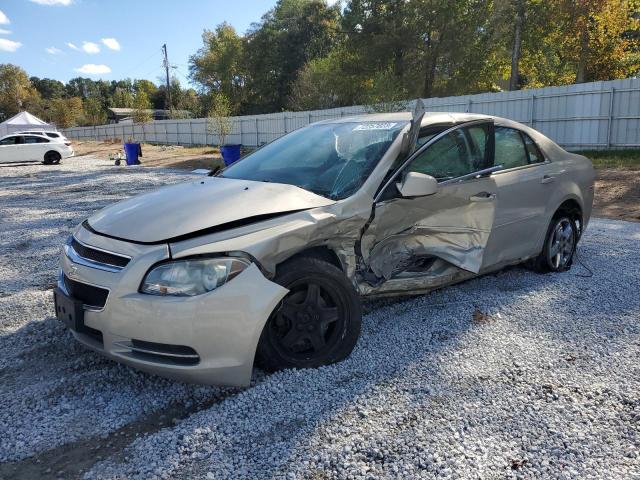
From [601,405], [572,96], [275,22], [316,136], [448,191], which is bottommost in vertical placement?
[601,405]

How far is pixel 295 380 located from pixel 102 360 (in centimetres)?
132

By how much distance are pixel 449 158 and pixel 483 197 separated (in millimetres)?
424

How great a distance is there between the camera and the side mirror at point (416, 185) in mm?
3533

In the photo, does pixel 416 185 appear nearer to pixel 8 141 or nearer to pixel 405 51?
pixel 8 141

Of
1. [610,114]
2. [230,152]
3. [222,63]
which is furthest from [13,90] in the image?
[610,114]

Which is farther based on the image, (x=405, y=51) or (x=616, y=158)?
(x=405, y=51)

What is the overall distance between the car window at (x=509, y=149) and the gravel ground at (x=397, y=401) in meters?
1.16

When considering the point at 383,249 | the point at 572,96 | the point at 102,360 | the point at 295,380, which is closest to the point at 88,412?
the point at 102,360

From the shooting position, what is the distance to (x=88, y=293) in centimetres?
294

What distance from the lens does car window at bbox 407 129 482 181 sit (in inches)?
154

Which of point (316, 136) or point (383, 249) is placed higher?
point (316, 136)

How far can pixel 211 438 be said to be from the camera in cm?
256

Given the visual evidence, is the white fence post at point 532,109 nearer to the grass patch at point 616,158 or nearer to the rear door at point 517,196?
the grass patch at point 616,158

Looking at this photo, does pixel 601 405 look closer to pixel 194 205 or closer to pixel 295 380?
pixel 295 380
